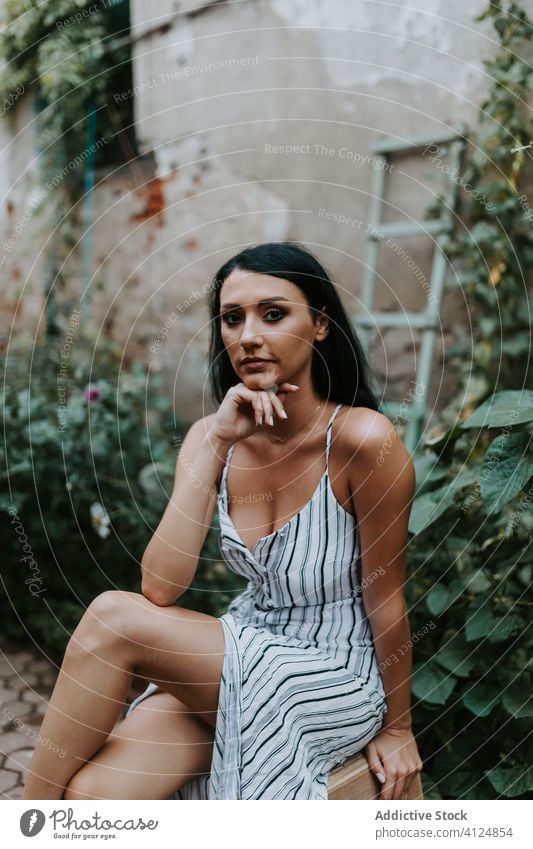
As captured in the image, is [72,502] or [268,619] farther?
[72,502]

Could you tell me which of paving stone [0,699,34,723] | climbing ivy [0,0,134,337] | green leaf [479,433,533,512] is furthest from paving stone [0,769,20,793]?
climbing ivy [0,0,134,337]

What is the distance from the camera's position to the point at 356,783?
105 cm

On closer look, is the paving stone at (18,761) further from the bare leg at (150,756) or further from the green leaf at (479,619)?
the green leaf at (479,619)

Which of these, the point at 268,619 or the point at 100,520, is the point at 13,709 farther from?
the point at 268,619

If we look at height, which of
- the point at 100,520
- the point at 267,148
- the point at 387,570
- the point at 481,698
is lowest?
the point at 481,698

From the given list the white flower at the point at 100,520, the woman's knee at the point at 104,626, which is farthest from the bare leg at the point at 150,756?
the white flower at the point at 100,520

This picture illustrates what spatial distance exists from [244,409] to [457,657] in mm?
553

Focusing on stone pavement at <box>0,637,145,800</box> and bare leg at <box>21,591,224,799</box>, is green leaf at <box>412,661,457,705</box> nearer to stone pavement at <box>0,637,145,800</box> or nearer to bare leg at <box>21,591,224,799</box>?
bare leg at <box>21,591,224,799</box>

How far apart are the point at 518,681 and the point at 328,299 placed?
2.25ft

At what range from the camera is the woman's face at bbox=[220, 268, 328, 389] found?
1.07 metres

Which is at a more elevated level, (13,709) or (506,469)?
(506,469)

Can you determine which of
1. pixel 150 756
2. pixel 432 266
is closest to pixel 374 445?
pixel 150 756

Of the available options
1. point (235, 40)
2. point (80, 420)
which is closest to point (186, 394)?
point (80, 420)

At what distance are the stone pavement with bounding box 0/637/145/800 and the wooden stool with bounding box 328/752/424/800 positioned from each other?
0.55 m
